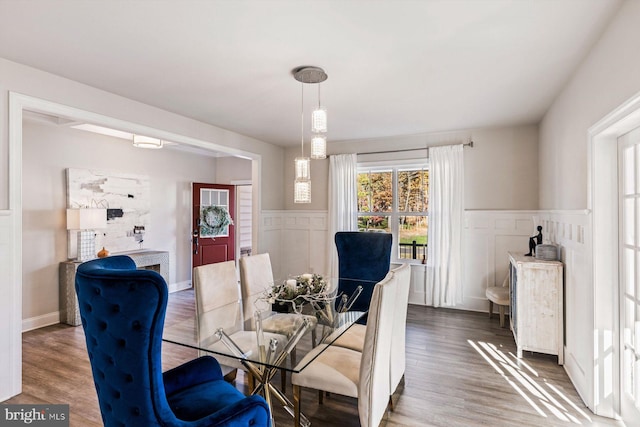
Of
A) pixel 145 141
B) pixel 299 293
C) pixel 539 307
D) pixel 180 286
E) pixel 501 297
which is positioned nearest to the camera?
pixel 299 293

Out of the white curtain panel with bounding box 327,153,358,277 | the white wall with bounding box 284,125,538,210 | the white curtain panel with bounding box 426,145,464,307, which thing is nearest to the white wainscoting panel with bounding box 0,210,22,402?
the white curtain panel with bounding box 327,153,358,277

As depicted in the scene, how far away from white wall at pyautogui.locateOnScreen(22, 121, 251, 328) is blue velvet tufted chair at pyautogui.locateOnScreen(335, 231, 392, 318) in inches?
137

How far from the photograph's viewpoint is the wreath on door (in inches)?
251

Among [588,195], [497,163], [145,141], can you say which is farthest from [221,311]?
[497,163]

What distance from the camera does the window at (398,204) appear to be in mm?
5230

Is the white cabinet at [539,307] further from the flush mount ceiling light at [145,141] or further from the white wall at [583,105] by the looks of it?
the flush mount ceiling light at [145,141]

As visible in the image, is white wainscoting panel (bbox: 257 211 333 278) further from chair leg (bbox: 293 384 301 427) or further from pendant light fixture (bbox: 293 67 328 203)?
chair leg (bbox: 293 384 301 427)

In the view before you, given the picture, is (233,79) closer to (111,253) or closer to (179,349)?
(179,349)

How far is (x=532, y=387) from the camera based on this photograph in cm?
275

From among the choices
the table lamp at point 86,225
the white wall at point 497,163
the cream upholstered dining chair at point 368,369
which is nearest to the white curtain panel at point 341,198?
the white wall at point 497,163

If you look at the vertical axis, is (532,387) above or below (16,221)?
below

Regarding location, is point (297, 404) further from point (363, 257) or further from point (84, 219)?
point (84, 219)

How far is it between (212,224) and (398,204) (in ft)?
11.2

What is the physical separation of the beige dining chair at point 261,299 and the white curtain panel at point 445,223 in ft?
8.53
